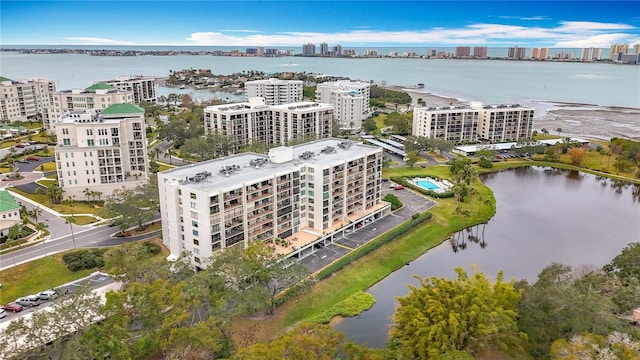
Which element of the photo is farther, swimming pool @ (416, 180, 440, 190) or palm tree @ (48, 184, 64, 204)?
swimming pool @ (416, 180, 440, 190)

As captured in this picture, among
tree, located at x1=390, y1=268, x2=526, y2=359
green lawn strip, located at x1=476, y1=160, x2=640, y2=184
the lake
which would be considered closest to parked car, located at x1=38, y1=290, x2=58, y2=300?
the lake

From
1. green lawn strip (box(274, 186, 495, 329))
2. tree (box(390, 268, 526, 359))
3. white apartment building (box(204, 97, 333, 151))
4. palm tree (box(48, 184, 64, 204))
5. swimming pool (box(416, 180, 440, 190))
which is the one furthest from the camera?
white apartment building (box(204, 97, 333, 151))

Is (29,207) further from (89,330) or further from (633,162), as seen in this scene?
(633,162)

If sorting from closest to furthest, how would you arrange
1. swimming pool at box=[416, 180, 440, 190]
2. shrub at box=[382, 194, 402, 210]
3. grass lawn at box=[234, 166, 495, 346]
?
grass lawn at box=[234, 166, 495, 346]
shrub at box=[382, 194, 402, 210]
swimming pool at box=[416, 180, 440, 190]

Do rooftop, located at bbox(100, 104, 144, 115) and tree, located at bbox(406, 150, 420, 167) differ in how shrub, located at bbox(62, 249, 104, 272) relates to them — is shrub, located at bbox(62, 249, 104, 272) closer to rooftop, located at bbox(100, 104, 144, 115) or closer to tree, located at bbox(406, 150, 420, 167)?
rooftop, located at bbox(100, 104, 144, 115)

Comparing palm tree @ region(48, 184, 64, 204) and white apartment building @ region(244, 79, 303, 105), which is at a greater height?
white apartment building @ region(244, 79, 303, 105)

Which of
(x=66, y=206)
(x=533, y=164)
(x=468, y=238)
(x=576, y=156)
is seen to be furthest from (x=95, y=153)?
(x=576, y=156)

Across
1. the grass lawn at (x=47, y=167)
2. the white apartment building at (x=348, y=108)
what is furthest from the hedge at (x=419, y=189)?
the grass lawn at (x=47, y=167)
